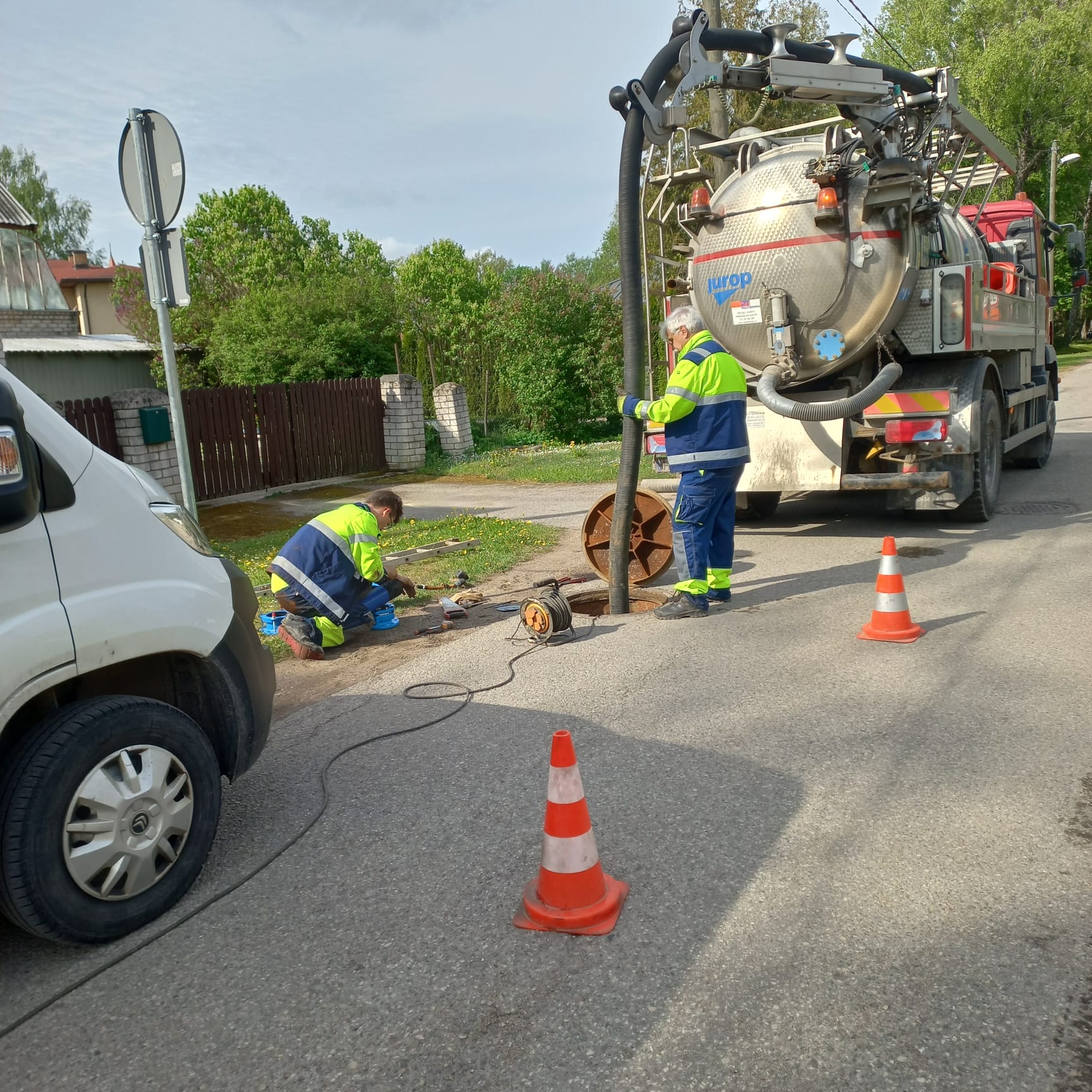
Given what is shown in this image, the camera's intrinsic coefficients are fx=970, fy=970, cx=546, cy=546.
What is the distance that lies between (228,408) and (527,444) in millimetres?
7816

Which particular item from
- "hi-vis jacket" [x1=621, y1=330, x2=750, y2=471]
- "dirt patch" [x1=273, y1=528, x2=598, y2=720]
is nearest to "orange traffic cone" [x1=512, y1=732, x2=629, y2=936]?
"dirt patch" [x1=273, y1=528, x2=598, y2=720]

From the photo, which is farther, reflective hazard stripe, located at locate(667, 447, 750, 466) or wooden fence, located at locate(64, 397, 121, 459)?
wooden fence, located at locate(64, 397, 121, 459)

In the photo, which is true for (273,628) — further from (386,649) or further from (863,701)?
(863,701)

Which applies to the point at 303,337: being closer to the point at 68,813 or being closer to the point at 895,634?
the point at 895,634

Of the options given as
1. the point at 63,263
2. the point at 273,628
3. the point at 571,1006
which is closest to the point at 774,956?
the point at 571,1006

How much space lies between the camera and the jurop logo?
8.38 m

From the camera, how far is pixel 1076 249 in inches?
507

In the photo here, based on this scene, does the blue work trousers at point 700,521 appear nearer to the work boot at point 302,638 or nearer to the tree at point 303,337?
the work boot at point 302,638

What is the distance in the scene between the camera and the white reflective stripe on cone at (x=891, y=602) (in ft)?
18.4

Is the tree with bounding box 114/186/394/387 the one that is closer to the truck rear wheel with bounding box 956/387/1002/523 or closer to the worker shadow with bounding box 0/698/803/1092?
the truck rear wheel with bounding box 956/387/1002/523

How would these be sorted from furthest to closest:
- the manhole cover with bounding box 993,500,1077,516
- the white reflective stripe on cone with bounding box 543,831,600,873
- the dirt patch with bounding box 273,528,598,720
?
the manhole cover with bounding box 993,500,1077,516
the dirt patch with bounding box 273,528,598,720
the white reflective stripe on cone with bounding box 543,831,600,873

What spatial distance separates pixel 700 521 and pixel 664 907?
373cm

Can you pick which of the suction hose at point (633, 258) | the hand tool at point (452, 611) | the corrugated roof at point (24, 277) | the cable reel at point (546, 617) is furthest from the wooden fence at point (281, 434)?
the corrugated roof at point (24, 277)

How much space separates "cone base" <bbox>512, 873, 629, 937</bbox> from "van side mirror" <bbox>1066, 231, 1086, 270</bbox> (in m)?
12.7
